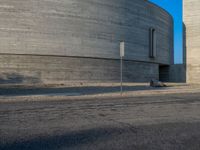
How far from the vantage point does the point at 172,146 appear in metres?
4.53

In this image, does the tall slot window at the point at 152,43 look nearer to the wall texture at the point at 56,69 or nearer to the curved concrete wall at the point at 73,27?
the curved concrete wall at the point at 73,27

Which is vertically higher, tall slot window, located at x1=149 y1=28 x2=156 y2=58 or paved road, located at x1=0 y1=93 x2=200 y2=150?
tall slot window, located at x1=149 y1=28 x2=156 y2=58

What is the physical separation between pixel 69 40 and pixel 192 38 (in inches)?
782

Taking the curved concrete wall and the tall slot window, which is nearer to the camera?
the curved concrete wall

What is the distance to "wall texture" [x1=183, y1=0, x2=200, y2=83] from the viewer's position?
39000 mm

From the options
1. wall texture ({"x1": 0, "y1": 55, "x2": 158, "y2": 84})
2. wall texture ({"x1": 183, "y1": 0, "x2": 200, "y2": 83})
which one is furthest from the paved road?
wall texture ({"x1": 183, "y1": 0, "x2": 200, "y2": 83})

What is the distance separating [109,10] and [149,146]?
3224 cm

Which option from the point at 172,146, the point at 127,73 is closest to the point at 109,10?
the point at 127,73

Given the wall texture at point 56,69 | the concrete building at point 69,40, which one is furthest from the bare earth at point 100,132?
the concrete building at point 69,40

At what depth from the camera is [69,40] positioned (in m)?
32.5

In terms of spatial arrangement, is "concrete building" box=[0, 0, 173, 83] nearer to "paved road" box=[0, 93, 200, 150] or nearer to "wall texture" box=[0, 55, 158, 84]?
"wall texture" box=[0, 55, 158, 84]

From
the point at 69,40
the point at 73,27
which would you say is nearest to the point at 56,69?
the point at 69,40

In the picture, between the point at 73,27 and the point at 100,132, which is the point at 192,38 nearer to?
the point at 73,27

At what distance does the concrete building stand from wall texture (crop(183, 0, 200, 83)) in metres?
6.98
